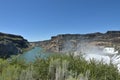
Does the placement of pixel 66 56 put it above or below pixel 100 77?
above

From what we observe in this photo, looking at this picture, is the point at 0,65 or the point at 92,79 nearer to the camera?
the point at 92,79

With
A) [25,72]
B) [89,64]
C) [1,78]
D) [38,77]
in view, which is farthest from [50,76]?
[89,64]

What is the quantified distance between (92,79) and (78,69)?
4.30 meters

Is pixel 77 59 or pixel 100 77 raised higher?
pixel 77 59

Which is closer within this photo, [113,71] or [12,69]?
[12,69]

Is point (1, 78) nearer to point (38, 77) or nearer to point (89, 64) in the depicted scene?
point (38, 77)

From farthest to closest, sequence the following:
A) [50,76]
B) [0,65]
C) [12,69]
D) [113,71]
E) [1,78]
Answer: [113,71]
[0,65]
[50,76]
[12,69]
[1,78]

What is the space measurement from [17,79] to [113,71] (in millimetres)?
13753

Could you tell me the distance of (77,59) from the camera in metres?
32.9

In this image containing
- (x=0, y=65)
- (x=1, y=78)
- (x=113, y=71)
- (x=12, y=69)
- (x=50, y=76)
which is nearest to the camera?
(x=1, y=78)

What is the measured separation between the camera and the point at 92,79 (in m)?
25.5

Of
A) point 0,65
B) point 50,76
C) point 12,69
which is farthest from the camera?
point 0,65

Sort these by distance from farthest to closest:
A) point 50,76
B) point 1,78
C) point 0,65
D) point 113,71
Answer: point 113,71, point 0,65, point 50,76, point 1,78

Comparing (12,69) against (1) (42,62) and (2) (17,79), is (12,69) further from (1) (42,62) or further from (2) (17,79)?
(1) (42,62)
